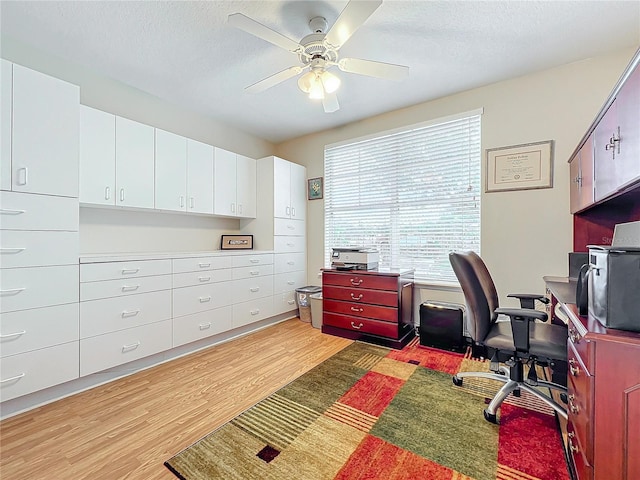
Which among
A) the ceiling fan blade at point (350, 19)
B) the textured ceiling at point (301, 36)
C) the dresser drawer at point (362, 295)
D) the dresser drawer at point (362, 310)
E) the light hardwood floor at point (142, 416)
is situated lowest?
the light hardwood floor at point (142, 416)

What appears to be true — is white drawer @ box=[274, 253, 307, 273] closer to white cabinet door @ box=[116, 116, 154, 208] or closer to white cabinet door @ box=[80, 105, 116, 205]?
white cabinet door @ box=[116, 116, 154, 208]

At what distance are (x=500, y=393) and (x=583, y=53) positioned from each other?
281 centimetres

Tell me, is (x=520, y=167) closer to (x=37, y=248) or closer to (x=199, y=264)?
(x=199, y=264)

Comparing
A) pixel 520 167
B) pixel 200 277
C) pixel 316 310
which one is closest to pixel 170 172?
pixel 200 277

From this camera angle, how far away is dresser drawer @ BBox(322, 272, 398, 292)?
294cm

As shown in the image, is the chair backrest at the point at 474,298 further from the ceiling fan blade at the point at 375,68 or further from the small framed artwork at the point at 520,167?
the small framed artwork at the point at 520,167

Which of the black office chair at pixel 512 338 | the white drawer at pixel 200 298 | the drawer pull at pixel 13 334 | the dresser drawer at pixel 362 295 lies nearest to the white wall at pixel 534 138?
the dresser drawer at pixel 362 295

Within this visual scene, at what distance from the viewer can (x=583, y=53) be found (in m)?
2.37

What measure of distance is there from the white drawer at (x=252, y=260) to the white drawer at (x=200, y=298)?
260mm

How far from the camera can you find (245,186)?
376cm

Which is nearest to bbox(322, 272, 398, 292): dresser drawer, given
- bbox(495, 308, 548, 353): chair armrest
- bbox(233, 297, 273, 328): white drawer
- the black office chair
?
bbox(233, 297, 273, 328): white drawer

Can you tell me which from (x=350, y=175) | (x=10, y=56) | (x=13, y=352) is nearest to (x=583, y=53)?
(x=350, y=175)

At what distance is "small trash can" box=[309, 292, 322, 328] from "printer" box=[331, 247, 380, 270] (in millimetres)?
515

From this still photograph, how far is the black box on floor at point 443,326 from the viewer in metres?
2.73
